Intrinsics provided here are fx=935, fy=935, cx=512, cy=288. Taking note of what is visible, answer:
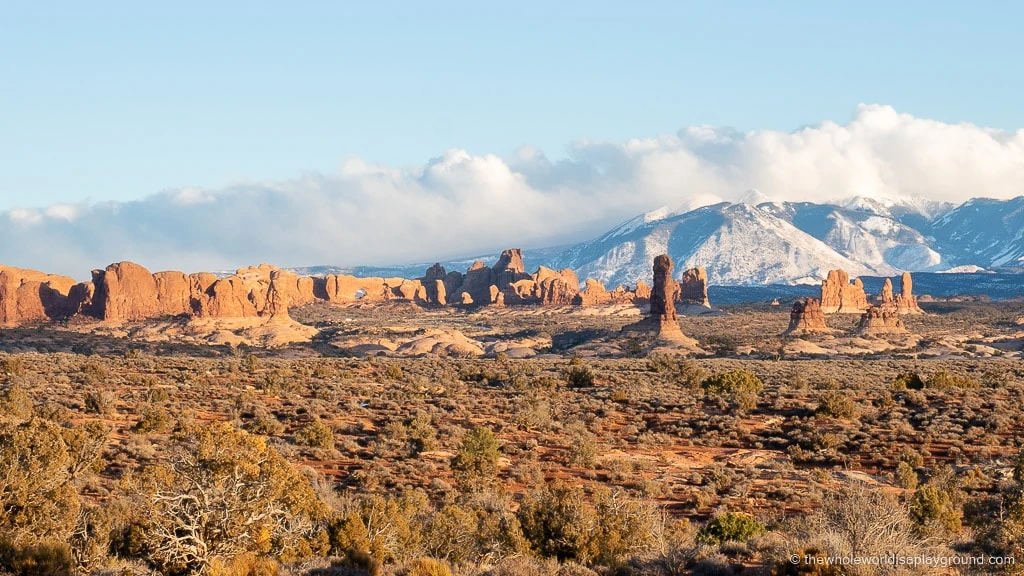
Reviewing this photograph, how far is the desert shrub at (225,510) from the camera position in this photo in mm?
11438

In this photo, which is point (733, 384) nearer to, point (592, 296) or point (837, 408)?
point (837, 408)

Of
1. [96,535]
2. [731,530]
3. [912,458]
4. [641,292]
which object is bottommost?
[912,458]

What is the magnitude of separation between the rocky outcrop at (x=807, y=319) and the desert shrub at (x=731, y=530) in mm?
77571

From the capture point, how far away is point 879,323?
298 ft

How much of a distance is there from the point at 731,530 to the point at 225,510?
27.4ft

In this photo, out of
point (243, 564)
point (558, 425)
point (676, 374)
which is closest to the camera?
point (243, 564)

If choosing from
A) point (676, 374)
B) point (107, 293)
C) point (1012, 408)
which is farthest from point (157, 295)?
point (1012, 408)

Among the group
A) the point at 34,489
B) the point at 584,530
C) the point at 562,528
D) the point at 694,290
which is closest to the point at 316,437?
the point at 34,489

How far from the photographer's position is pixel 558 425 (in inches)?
1183

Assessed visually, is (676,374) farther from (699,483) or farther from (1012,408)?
(699,483)

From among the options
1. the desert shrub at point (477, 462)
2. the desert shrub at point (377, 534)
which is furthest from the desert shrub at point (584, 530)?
the desert shrub at point (477, 462)

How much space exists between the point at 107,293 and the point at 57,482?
9168 centimetres

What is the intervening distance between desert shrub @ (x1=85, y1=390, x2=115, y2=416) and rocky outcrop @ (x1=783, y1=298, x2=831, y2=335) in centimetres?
7207

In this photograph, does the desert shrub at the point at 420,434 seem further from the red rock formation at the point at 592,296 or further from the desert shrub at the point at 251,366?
the red rock formation at the point at 592,296
